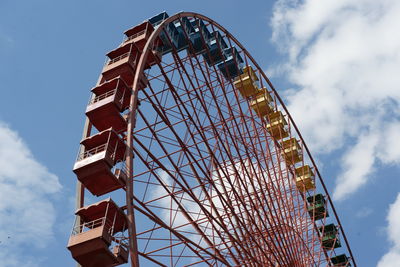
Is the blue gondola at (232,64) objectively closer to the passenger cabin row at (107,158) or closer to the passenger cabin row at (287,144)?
the passenger cabin row at (287,144)

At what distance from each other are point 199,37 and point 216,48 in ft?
4.51

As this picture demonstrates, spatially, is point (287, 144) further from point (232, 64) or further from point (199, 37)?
point (199, 37)

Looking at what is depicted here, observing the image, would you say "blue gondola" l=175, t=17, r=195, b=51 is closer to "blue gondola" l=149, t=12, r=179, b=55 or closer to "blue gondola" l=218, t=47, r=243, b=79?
"blue gondola" l=149, t=12, r=179, b=55

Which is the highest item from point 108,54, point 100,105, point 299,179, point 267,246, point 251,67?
point 251,67

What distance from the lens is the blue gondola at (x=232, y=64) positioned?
25891 mm

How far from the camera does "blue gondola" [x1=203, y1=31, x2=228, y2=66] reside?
81.0 feet

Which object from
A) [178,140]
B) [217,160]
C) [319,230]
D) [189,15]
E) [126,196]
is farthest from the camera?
[319,230]

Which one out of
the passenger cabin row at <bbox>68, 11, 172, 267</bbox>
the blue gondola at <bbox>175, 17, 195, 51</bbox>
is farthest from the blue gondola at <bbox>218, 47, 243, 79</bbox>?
the passenger cabin row at <bbox>68, 11, 172, 267</bbox>

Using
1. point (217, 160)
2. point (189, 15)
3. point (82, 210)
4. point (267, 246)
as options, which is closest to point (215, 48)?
point (189, 15)

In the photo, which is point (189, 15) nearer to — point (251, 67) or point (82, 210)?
point (251, 67)

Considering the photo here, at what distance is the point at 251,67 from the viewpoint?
2848 cm

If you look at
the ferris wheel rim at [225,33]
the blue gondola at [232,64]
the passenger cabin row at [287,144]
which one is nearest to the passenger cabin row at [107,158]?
the ferris wheel rim at [225,33]

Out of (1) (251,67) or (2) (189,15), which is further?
(1) (251,67)

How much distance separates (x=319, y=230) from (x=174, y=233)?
50.4 ft
